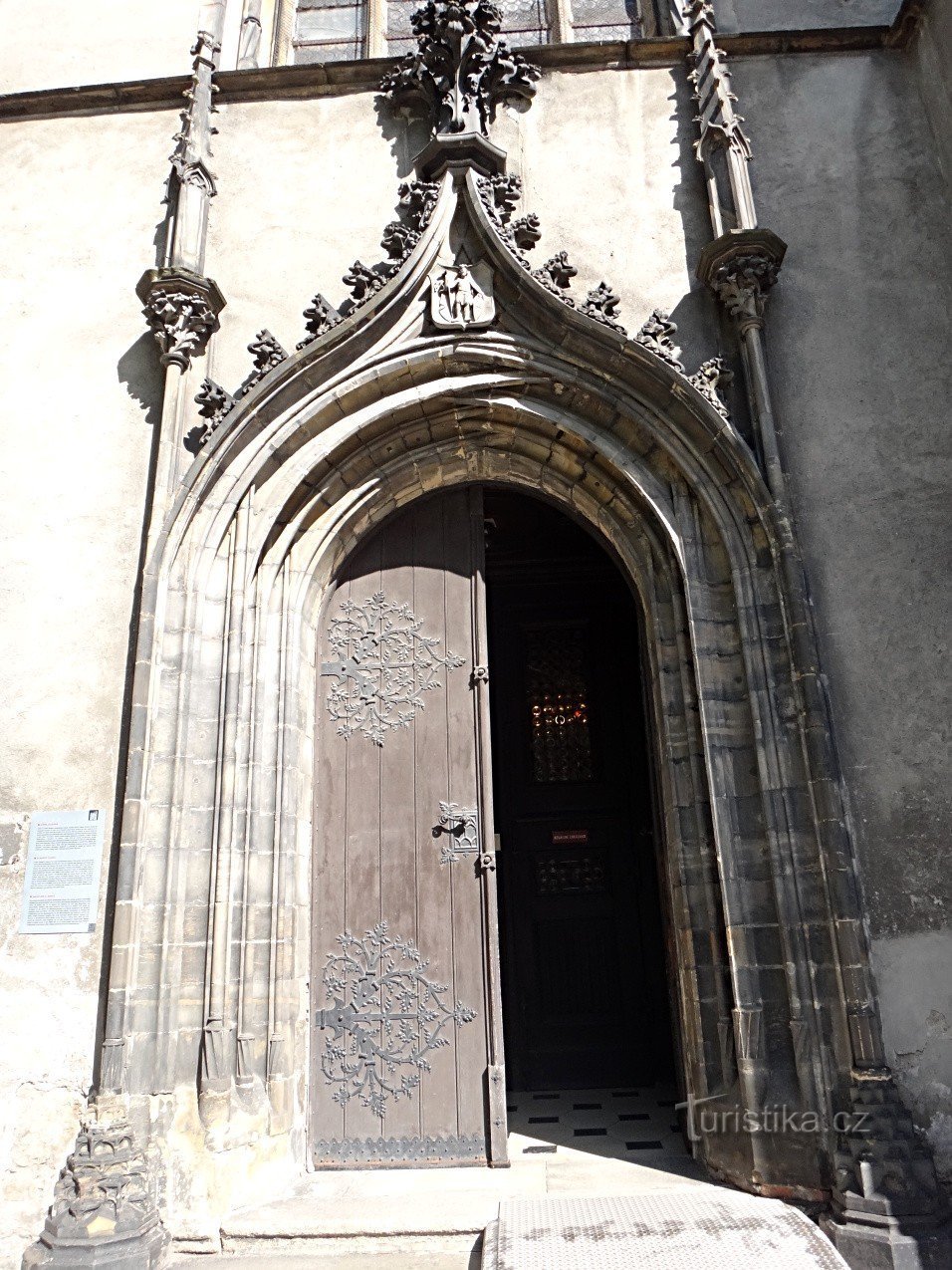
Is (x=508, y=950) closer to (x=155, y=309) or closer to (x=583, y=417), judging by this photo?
(x=583, y=417)

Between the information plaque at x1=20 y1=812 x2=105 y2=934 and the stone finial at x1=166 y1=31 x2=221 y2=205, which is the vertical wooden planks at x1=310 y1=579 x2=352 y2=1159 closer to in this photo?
the information plaque at x1=20 y1=812 x2=105 y2=934

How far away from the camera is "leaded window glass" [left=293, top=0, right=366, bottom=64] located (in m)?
6.77

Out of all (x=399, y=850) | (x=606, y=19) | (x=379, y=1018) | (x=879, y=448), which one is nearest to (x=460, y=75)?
(x=606, y=19)

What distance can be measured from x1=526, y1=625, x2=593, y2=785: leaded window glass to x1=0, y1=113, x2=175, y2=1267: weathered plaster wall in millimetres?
3798

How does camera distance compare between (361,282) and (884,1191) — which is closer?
(884,1191)

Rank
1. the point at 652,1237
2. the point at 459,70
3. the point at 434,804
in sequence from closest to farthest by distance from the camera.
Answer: the point at 652,1237
the point at 434,804
the point at 459,70

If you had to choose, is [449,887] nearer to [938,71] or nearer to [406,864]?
[406,864]

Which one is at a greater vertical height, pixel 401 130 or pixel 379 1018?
pixel 401 130

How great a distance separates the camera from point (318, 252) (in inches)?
219

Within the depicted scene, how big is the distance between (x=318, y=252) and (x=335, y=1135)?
4812 mm

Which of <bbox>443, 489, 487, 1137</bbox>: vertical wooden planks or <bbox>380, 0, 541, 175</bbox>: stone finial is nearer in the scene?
<bbox>443, 489, 487, 1137</bbox>: vertical wooden planks

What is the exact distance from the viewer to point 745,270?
5016mm

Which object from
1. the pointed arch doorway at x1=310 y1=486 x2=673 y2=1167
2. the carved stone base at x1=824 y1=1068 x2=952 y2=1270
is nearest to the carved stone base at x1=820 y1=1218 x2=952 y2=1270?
the carved stone base at x1=824 y1=1068 x2=952 y2=1270

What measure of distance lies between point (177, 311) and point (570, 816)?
4557mm
